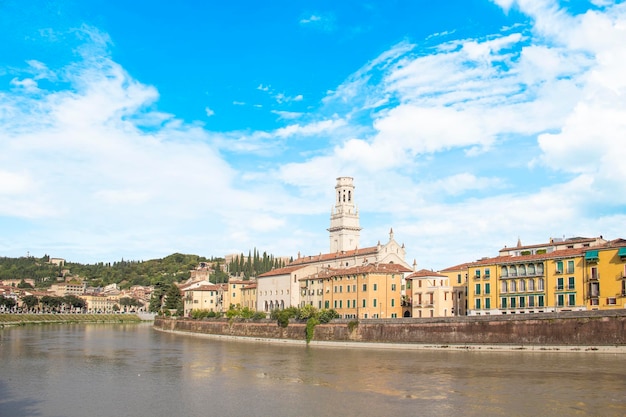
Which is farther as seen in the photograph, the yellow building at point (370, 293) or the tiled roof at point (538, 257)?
the yellow building at point (370, 293)

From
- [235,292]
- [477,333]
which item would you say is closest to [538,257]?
[477,333]

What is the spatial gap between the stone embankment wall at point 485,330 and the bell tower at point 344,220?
46.1m

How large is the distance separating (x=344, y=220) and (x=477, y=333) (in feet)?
227

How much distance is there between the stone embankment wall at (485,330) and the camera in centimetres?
5256

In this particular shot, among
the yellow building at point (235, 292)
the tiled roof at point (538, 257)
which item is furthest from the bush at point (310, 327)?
the yellow building at point (235, 292)

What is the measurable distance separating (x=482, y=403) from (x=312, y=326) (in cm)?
4431

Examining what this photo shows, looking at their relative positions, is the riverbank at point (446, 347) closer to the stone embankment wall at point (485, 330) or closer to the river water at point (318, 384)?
the stone embankment wall at point (485, 330)

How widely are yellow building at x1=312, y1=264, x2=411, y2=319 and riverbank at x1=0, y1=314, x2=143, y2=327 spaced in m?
83.1

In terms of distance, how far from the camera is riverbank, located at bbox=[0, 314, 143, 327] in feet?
469

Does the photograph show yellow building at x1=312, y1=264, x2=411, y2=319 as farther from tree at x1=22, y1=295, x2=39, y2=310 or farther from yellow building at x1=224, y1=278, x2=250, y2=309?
tree at x1=22, y1=295, x2=39, y2=310

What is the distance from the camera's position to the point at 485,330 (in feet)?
197

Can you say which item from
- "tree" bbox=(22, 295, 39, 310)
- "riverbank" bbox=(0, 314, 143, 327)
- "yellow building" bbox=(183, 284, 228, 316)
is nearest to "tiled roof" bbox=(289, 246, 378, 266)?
"yellow building" bbox=(183, 284, 228, 316)

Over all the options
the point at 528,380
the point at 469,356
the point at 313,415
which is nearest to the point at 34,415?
the point at 313,415

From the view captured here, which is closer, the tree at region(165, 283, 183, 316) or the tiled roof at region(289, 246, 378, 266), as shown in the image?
the tiled roof at region(289, 246, 378, 266)
